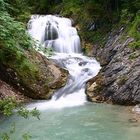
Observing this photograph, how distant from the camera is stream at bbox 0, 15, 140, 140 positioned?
10977 mm

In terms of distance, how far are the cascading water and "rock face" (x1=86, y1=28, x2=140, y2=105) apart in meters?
0.61

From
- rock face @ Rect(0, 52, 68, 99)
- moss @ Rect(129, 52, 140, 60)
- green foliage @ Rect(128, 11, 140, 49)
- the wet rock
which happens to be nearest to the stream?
rock face @ Rect(0, 52, 68, 99)

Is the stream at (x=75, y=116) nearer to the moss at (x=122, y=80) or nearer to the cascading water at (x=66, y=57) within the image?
the cascading water at (x=66, y=57)

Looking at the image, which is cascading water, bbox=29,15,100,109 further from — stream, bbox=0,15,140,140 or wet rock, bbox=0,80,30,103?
wet rock, bbox=0,80,30,103

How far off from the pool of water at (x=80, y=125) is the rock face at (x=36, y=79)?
2.01 metres

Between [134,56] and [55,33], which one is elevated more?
[55,33]

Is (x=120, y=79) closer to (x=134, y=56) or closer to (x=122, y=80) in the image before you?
(x=122, y=80)

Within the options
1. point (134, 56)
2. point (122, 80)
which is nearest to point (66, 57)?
point (134, 56)

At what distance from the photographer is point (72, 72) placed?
1789cm

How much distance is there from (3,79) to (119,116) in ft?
18.1

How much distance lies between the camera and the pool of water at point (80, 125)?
10805 mm

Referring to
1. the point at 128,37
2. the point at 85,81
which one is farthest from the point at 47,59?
the point at 128,37

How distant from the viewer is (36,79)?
16344 millimetres

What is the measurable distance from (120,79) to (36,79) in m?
3.73
